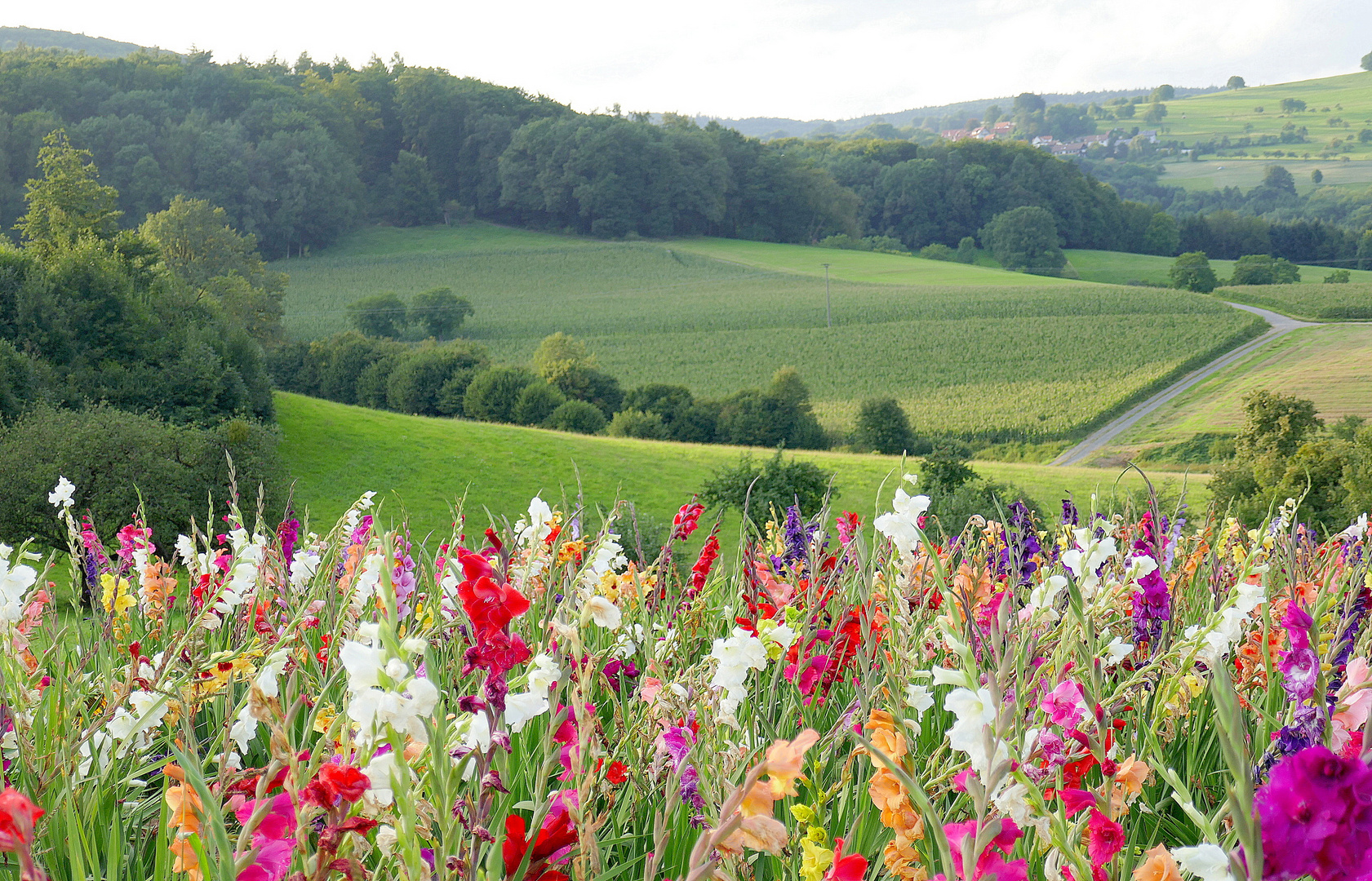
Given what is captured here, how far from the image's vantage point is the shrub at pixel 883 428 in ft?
152

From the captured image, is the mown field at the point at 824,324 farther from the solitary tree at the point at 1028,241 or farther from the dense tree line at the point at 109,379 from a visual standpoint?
the dense tree line at the point at 109,379

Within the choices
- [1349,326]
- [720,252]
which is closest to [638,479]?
[1349,326]

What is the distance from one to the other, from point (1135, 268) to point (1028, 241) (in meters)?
9.29

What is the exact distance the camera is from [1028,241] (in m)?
85.4

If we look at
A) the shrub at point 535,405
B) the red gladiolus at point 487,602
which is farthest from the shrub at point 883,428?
the red gladiolus at point 487,602

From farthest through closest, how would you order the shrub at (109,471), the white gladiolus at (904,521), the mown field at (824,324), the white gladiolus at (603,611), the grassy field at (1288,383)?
the mown field at (824,324) < the grassy field at (1288,383) < the shrub at (109,471) < the white gladiolus at (904,521) < the white gladiolus at (603,611)

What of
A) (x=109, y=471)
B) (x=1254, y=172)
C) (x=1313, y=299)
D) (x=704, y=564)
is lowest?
(x=109, y=471)

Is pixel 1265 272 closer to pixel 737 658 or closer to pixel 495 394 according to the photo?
pixel 495 394

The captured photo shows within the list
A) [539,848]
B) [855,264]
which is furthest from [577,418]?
[539,848]

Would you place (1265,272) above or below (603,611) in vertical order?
below

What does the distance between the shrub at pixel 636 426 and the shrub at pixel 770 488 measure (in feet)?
87.1

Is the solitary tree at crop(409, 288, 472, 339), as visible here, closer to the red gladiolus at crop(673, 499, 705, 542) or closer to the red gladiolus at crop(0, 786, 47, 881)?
the red gladiolus at crop(673, 499, 705, 542)

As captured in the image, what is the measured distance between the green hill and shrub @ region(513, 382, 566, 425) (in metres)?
145

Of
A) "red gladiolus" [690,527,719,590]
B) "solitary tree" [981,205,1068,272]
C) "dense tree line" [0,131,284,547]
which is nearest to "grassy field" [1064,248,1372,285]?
"solitary tree" [981,205,1068,272]
